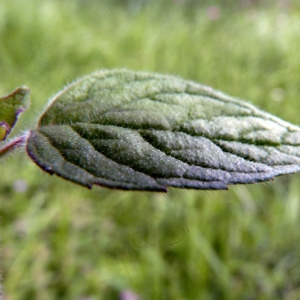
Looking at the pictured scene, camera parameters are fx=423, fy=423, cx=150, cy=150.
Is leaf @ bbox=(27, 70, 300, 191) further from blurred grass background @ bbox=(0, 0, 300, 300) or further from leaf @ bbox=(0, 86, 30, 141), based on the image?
blurred grass background @ bbox=(0, 0, 300, 300)

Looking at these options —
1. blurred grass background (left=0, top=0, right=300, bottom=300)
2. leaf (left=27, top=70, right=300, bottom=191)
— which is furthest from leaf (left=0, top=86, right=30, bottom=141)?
blurred grass background (left=0, top=0, right=300, bottom=300)

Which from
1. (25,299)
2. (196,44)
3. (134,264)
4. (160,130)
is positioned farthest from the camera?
(196,44)

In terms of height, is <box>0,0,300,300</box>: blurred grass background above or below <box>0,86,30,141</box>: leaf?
above

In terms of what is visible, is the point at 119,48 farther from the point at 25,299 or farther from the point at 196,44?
the point at 25,299

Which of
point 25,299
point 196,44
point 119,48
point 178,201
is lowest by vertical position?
point 25,299

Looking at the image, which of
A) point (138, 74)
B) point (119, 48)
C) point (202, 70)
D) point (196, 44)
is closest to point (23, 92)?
point (138, 74)

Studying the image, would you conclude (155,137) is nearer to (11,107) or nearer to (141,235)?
(11,107)
